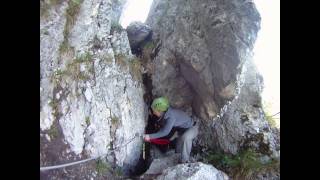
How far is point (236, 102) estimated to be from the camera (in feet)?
29.0

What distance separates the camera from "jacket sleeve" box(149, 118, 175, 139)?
813 centimetres

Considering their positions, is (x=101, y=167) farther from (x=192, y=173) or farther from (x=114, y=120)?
(x=192, y=173)

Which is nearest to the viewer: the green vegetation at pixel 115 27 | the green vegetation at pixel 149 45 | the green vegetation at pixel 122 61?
the green vegetation at pixel 122 61

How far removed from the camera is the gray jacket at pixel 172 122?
8.16m

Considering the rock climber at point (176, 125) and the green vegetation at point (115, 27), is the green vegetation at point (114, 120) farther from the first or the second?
the green vegetation at point (115, 27)

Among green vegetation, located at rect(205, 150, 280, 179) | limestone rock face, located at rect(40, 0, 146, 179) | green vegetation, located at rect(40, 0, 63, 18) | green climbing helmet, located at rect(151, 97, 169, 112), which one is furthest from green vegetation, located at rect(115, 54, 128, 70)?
green vegetation, located at rect(205, 150, 280, 179)

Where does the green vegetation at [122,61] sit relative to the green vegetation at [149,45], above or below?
below

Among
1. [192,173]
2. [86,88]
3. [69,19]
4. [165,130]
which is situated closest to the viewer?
[192,173]

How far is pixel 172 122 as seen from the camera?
27.1ft

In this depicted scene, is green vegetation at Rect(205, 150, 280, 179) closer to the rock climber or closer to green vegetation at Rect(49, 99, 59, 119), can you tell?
the rock climber

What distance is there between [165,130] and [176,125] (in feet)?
1.60

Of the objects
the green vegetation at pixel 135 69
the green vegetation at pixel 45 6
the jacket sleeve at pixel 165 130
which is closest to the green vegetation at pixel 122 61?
the green vegetation at pixel 135 69

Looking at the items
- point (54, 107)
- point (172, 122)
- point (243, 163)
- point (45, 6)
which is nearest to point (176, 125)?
point (172, 122)
